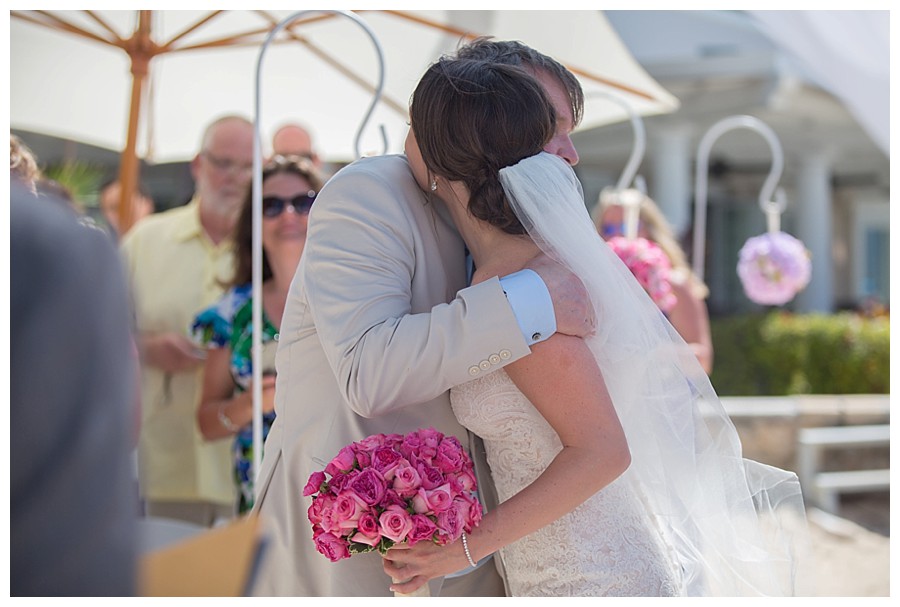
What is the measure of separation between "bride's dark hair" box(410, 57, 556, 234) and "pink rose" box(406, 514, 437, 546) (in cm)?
62

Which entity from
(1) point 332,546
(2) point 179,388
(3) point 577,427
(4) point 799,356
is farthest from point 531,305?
(4) point 799,356

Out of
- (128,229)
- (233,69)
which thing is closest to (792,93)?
(233,69)

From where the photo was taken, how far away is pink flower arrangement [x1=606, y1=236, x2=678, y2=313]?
4.20 metres

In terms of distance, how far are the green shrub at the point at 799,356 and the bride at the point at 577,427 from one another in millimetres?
7452

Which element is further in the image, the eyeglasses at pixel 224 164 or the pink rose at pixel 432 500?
the eyeglasses at pixel 224 164

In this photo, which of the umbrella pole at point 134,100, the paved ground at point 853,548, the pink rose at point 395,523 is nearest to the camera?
the pink rose at point 395,523

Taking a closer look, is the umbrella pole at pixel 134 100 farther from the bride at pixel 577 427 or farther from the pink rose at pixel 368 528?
the pink rose at pixel 368 528

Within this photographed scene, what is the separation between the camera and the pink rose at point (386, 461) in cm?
180

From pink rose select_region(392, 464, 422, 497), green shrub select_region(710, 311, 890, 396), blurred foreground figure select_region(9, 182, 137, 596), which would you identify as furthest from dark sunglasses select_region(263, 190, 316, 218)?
green shrub select_region(710, 311, 890, 396)

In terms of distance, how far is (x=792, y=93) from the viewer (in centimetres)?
1251

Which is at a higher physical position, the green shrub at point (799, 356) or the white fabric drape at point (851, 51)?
the white fabric drape at point (851, 51)

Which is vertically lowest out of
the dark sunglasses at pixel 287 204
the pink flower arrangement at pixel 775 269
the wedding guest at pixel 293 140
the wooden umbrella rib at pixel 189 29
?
the pink flower arrangement at pixel 775 269

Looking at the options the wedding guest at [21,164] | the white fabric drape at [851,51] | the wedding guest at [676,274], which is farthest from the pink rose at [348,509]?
the wedding guest at [676,274]

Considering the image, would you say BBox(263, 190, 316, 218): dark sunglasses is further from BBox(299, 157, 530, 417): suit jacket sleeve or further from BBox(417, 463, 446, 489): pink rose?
BBox(417, 463, 446, 489): pink rose
